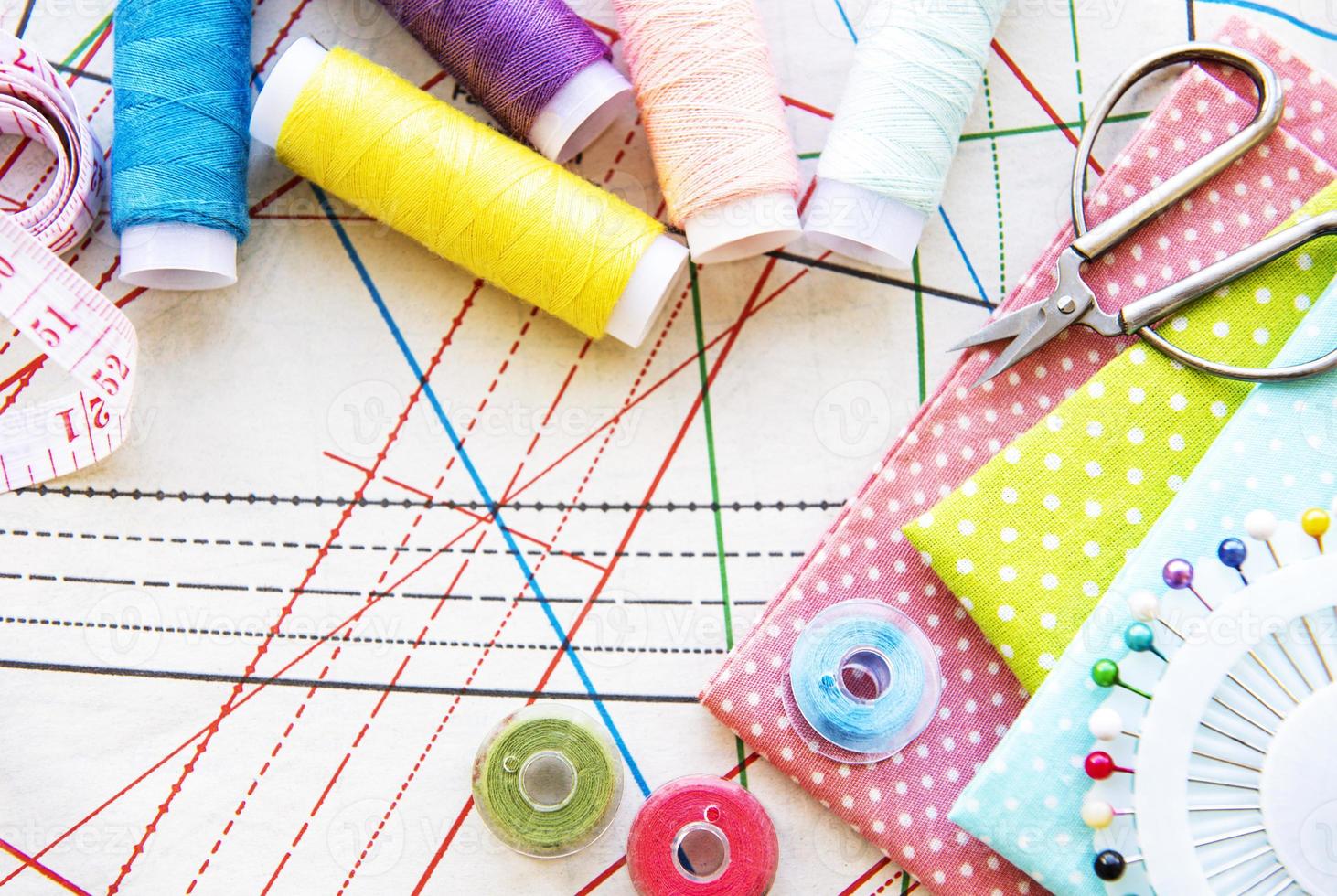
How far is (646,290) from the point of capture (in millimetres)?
1148

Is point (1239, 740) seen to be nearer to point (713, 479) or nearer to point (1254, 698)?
point (1254, 698)

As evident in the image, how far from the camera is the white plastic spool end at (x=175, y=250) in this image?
115 cm

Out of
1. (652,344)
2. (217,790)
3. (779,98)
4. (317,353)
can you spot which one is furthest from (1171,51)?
(217,790)

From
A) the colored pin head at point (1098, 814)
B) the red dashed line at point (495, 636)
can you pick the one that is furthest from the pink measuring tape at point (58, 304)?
the colored pin head at point (1098, 814)

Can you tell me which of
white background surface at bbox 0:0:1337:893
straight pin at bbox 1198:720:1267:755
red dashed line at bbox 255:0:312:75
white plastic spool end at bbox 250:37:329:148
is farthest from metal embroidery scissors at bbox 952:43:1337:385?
red dashed line at bbox 255:0:312:75

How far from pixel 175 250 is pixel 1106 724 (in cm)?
106

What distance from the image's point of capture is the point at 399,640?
120 cm

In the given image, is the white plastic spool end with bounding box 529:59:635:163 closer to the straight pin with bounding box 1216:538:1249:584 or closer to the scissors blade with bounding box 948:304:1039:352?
the scissors blade with bounding box 948:304:1039:352

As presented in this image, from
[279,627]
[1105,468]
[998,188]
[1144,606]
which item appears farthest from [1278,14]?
[279,627]

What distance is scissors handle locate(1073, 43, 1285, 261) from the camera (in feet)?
3.53

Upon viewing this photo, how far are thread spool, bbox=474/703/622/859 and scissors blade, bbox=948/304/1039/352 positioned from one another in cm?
57

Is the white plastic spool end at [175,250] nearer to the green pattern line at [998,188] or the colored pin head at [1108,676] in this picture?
the green pattern line at [998,188]

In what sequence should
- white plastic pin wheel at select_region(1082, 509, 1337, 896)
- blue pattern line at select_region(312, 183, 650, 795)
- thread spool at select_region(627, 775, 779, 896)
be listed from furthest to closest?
blue pattern line at select_region(312, 183, 650, 795) → thread spool at select_region(627, 775, 779, 896) → white plastic pin wheel at select_region(1082, 509, 1337, 896)

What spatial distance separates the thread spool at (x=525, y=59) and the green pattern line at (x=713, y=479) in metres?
0.22
